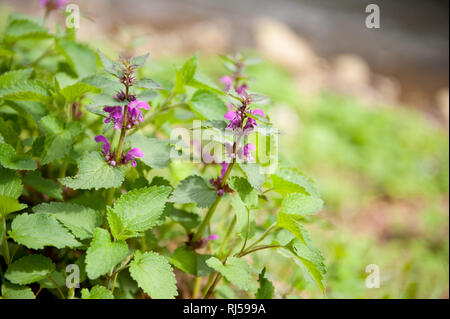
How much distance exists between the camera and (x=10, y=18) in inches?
48.3

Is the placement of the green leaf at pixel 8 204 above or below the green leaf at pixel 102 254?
above

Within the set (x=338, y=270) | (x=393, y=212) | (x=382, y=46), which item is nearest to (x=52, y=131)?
(x=338, y=270)

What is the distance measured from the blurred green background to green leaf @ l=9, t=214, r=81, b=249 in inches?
20.0

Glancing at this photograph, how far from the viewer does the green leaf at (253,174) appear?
2.71 feet

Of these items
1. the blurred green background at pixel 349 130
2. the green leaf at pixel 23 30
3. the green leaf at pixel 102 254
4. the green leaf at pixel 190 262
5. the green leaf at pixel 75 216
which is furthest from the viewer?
the blurred green background at pixel 349 130

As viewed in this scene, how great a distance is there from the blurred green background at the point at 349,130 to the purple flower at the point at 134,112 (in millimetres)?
394

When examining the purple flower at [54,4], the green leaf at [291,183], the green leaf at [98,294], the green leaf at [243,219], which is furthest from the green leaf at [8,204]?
the purple flower at [54,4]

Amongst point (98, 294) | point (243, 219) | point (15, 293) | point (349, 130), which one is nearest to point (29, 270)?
point (15, 293)

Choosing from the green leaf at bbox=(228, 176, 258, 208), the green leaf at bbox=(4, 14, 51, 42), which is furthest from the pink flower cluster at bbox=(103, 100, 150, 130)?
the green leaf at bbox=(4, 14, 51, 42)

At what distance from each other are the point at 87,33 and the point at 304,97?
2.49 m

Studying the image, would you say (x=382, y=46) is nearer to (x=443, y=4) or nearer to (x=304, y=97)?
(x=443, y=4)

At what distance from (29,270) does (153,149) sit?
0.36 metres

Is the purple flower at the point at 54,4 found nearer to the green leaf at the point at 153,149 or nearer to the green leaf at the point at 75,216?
the green leaf at the point at 153,149

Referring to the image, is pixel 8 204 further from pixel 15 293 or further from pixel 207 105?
pixel 207 105
